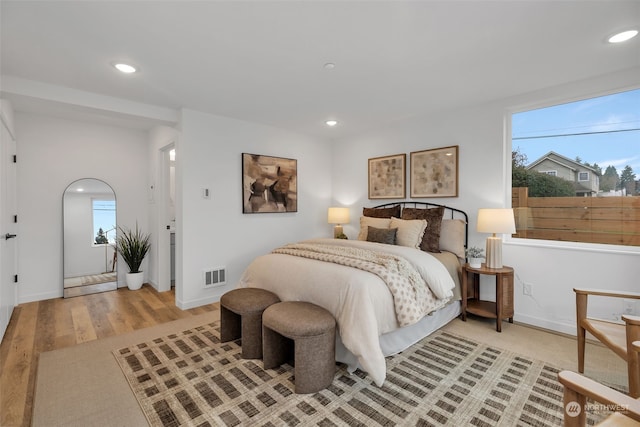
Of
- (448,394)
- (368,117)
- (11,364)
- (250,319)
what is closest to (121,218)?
(11,364)

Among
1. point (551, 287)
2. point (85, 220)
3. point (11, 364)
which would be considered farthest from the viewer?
point (85, 220)

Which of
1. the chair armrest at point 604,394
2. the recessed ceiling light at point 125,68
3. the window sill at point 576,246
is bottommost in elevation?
the chair armrest at point 604,394

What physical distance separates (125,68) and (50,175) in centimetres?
264

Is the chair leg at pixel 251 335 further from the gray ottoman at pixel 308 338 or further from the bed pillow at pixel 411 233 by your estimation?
the bed pillow at pixel 411 233

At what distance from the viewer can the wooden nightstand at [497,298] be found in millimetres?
2955

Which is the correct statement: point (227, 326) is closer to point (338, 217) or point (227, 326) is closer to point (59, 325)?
point (59, 325)

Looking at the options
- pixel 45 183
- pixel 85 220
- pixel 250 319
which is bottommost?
pixel 250 319

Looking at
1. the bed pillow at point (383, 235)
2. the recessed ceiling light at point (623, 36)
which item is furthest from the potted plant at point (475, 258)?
the recessed ceiling light at point (623, 36)

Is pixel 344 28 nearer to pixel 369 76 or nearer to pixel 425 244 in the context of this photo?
pixel 369 76

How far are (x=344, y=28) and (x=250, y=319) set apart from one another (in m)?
2.27

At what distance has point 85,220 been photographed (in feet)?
14.3

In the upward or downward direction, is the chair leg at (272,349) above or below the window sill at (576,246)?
below

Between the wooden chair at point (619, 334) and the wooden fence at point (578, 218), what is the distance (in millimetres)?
1045

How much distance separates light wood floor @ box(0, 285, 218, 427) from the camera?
201cm
